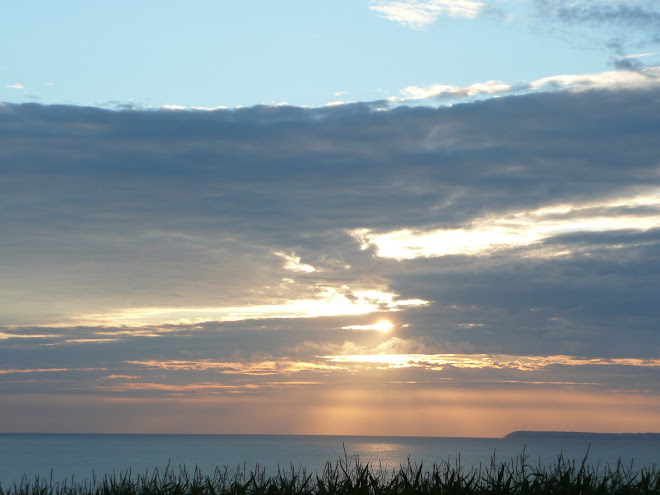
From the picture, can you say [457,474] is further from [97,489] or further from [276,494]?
[97,489]

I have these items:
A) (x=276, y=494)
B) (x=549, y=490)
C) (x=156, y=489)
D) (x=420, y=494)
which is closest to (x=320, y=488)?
(x=276, y=494)

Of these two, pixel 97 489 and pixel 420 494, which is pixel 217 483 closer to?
pixel 97 489

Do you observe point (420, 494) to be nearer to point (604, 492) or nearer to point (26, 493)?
point (604, 492)

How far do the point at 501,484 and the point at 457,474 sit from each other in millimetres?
1156

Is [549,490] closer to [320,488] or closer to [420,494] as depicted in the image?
[420,494]

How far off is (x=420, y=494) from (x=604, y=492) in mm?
4650

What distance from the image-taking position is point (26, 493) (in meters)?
20.0

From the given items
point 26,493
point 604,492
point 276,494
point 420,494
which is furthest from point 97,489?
point 604,492

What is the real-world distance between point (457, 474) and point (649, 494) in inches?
190

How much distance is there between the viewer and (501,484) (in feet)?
61.7

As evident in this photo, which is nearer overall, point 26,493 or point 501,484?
point 501,484

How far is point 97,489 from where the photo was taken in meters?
20.2

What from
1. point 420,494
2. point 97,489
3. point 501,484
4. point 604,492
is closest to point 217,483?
point 97,489

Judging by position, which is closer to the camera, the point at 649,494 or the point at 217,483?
the point at 649,494
